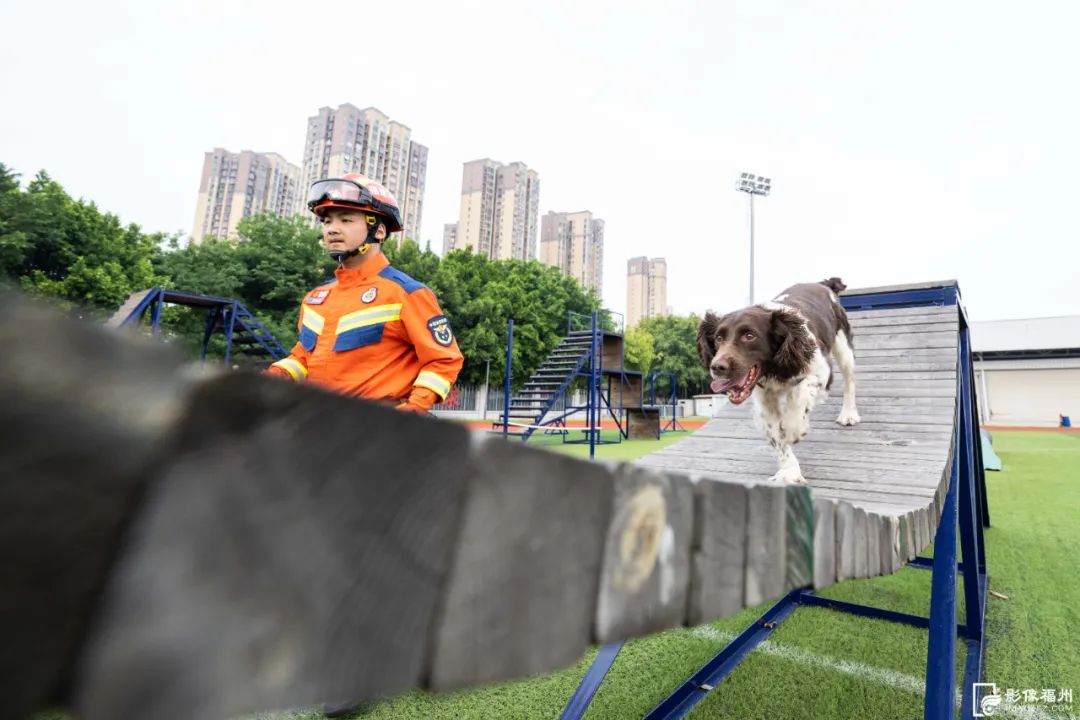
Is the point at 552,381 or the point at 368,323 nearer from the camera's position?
the point at 368,323

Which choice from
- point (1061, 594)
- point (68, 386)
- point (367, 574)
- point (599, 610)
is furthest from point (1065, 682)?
point (68, 386)

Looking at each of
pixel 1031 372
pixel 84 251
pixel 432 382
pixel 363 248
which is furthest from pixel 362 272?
pixel 1031 372

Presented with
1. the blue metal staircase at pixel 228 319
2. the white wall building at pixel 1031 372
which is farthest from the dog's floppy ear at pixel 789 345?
A: the white wall building at pixel 1031 372

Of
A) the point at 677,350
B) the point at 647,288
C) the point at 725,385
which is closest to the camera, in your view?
the point at 725,385

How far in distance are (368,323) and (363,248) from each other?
0.31m

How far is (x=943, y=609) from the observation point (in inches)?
73.7

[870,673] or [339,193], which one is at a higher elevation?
[339,193]

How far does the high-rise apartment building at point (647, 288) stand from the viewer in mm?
76500

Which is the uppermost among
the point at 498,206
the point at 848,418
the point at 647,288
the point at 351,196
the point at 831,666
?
the point at 498,206

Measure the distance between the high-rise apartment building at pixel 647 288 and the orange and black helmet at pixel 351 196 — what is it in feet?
247

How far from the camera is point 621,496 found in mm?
476

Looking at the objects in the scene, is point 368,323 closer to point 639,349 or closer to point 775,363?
→ point 775,363

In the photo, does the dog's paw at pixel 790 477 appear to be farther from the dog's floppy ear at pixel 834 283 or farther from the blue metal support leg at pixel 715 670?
the dog's floppy ear at pixel 834 283

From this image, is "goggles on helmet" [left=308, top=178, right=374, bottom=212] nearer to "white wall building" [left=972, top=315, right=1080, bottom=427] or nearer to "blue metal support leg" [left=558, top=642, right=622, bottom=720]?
"blue metal support leg" [left=558, top=642, right=622, bottom=720]
